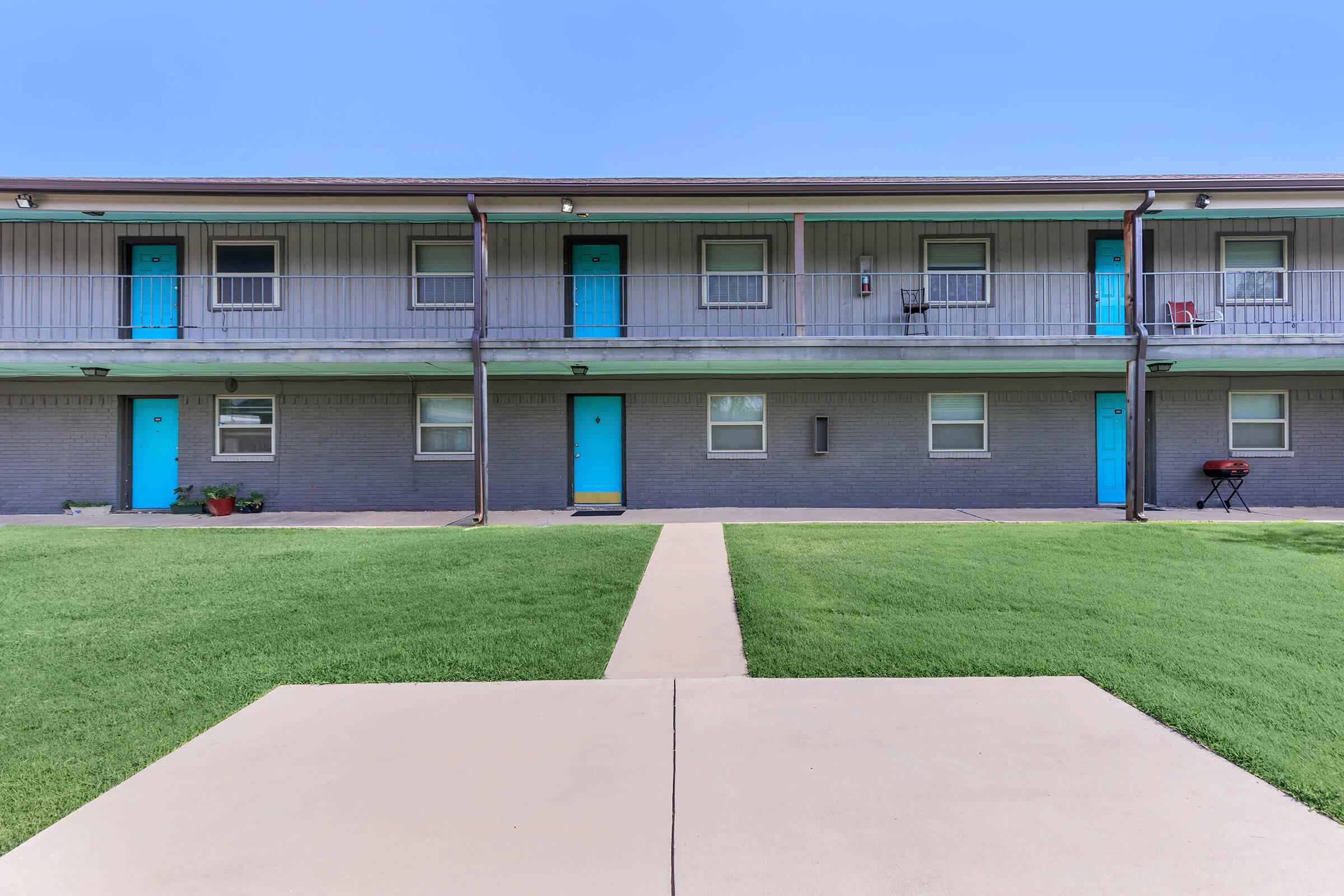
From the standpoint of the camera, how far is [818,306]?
492 inches

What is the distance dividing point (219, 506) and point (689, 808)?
1247cm

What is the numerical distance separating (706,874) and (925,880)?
0.72 m

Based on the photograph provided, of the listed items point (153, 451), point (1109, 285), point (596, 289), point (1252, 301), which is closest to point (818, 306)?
point (596, 289)

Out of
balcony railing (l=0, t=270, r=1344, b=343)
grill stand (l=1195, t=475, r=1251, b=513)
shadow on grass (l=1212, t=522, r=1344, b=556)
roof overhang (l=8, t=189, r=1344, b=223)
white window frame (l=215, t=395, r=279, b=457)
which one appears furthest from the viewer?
white window frame (l=215, t=395, r=279, b=457)

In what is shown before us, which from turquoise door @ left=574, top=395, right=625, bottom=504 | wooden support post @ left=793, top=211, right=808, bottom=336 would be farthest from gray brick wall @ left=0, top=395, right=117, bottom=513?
wooden support post @ left=793, top=211, right=808, bottom=336

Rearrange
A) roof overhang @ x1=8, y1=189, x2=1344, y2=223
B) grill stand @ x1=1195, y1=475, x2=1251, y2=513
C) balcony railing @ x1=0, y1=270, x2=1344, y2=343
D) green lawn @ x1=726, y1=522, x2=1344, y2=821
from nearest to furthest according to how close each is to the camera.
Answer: green lawn @ x1=726, y1=522, x2=1344, y2=821, roof overhang @ x1=8, y1=189, x2=1344, y2=223, grill stand @ x1=1195, y1=475, x2=1251, y2=513, balcony railing @ x1=0, y1=270, x2=1344, y2=343

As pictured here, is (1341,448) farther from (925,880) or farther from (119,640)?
(119,640)

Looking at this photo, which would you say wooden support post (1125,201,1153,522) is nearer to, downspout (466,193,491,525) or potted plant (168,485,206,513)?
downspout (466,193,491,525)

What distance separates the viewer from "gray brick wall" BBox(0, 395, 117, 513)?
40.4 ft

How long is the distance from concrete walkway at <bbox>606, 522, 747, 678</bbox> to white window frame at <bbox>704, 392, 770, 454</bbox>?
489 centimetres

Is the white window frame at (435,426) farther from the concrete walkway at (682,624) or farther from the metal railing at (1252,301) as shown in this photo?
the metal railing at (1252,301)

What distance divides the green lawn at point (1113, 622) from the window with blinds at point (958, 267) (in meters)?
5.96


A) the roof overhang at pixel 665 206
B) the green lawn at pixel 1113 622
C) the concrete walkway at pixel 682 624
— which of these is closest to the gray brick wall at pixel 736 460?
the roof overhang at pixel 665 206

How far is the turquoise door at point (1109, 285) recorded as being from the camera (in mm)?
12508
